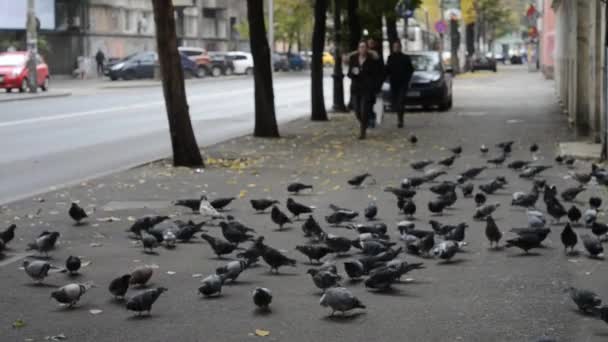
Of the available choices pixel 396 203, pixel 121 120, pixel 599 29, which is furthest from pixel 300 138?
pixel 396 203

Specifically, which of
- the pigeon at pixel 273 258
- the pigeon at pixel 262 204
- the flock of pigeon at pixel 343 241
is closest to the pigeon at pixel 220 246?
the flock of pigeon at pixel 343 241

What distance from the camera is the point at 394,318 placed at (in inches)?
322

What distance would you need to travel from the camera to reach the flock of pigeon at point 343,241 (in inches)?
336

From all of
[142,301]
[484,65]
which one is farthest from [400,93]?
[484,65]

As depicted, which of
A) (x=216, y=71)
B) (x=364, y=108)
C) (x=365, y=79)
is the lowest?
(x=364, y=108)

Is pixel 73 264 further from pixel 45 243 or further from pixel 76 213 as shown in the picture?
pixel 76 213

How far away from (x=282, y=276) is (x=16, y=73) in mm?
42258

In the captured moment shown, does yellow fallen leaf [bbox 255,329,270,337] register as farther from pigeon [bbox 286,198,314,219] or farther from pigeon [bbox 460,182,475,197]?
pigeon [bbox 460,182,475,197]

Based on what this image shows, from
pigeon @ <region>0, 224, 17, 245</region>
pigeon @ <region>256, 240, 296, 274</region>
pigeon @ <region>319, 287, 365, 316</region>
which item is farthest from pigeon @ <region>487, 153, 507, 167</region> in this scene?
pigeon @ <region>319, 287, 365, 316</region>

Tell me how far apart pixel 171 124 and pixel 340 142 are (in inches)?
218

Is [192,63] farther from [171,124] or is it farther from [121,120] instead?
[171,124]

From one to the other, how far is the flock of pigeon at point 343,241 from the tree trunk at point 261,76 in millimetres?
9845

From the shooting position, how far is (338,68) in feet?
118

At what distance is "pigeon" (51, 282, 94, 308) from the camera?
332 inches
